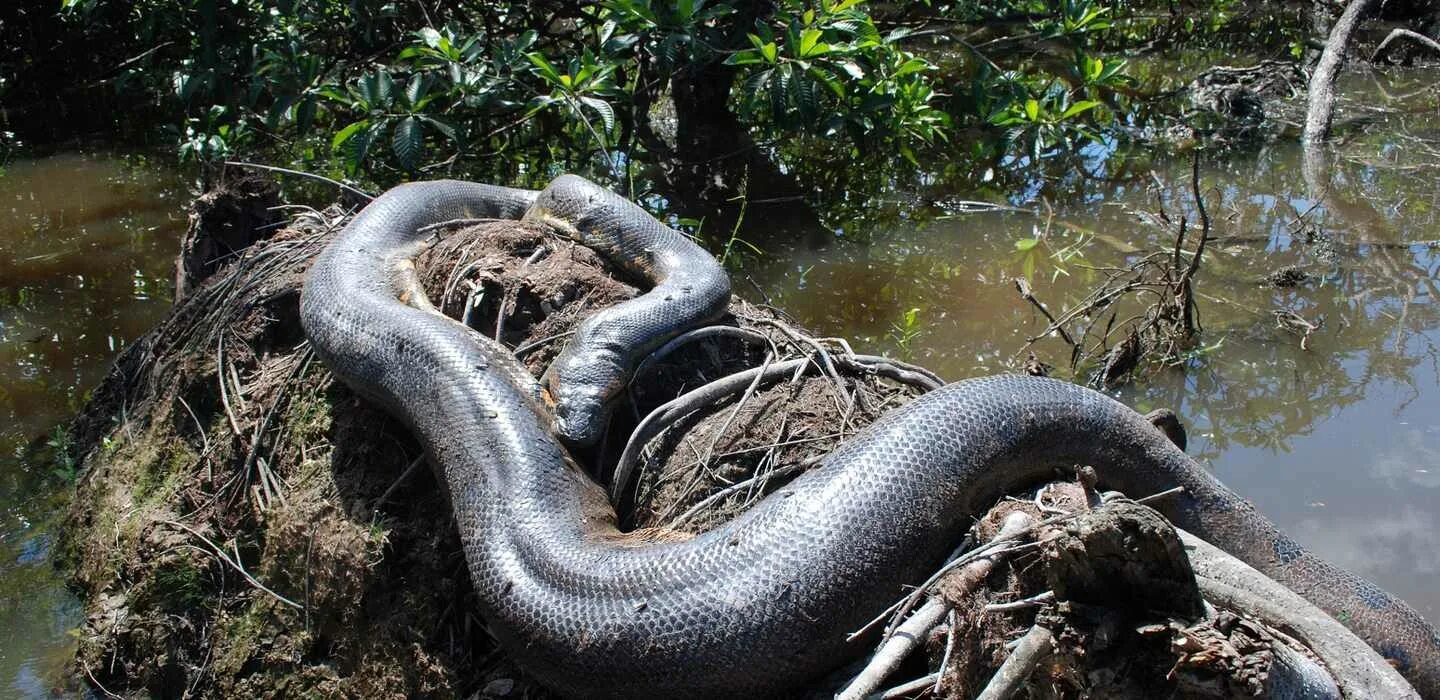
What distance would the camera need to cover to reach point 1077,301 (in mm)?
8438

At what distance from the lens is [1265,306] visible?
8.22 metres

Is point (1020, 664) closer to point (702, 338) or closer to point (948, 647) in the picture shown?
point (948, 647)

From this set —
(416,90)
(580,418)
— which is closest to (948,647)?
(580,418)

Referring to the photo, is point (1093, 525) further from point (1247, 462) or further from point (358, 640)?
point (1247, 462)

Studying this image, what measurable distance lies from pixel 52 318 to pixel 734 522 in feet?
24.3

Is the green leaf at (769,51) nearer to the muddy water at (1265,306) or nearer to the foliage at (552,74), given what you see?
the foliage at (552,74)

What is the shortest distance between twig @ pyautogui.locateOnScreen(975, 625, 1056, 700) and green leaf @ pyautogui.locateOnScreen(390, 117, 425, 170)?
6.30m

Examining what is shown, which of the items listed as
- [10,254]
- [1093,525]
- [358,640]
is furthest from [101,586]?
[10,254]

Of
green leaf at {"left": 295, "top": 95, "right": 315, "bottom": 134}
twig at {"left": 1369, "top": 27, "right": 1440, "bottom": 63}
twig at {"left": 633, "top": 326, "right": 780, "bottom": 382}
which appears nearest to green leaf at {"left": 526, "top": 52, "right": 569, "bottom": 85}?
green leaf at {"left": 295, "top": 95, "right": 315, "bottom": 134}

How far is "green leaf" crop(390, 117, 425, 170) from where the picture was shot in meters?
8.15

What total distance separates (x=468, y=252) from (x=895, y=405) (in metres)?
2.60

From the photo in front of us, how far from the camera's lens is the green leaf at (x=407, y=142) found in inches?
321

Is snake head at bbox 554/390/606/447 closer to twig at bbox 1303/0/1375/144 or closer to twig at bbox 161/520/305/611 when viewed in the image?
twig at bbox 161/520/305/611

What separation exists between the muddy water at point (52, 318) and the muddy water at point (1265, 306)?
17.0 feet
